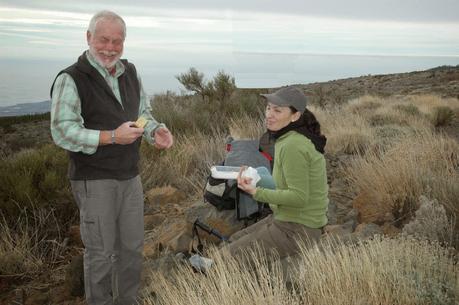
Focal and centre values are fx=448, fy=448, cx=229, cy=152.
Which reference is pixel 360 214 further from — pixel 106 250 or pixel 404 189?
pixel 106 250

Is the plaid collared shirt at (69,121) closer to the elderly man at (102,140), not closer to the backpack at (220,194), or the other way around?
the elderly man at (102,140)

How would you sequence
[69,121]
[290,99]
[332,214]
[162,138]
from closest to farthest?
Result: [69,121] → [290,99] → [162,138] → [332,214]

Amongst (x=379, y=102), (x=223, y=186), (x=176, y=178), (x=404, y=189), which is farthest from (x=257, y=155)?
(x=379, y=102)

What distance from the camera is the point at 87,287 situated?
287cm

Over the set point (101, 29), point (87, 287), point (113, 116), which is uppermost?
point (101, 29)

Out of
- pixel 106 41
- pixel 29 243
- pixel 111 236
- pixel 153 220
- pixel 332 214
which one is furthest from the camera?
pixel 153 220

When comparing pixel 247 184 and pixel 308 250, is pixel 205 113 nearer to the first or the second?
pixel 247 184

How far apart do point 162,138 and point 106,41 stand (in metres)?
0.76

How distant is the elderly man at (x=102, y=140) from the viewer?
2576 millimetres

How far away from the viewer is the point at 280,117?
303 centimetres

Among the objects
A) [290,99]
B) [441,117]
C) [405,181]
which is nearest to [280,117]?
[290,99]

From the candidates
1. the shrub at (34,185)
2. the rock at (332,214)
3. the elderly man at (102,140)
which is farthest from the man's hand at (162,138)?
the shrub at (34,185)

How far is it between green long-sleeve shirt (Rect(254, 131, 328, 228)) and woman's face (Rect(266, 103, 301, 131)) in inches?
3.3

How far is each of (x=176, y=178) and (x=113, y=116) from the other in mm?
3504
